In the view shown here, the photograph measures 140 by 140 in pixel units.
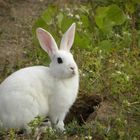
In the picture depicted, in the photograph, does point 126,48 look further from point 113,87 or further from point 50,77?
point 50,77

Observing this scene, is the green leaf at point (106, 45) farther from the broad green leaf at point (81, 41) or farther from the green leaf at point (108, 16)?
the broad green leaf at point (81, 41)

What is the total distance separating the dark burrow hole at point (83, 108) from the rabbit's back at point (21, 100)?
649mm

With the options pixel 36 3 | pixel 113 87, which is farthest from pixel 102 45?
pixel 36 3

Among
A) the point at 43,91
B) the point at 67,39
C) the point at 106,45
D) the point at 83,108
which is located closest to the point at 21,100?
the point at 43,91

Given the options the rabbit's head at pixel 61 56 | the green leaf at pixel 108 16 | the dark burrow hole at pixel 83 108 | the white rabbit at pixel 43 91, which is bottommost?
the dark burrow hole at pixel 83 108

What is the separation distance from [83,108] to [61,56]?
2.37ft

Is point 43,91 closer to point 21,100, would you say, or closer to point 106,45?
point 21,100

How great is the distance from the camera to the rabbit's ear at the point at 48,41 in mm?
6176

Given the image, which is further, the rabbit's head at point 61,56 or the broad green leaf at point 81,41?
the broad green leaf at point 81,41

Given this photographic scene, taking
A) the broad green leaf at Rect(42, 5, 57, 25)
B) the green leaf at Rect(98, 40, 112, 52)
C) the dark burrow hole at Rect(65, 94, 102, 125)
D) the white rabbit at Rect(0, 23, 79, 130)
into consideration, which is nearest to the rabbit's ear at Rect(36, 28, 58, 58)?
the white rabbit at Rect(0, 23, 79, 130)

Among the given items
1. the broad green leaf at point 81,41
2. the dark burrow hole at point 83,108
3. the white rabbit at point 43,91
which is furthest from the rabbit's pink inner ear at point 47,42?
the broad green leaf at point 81,41

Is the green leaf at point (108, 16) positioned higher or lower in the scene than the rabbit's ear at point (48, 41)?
higher

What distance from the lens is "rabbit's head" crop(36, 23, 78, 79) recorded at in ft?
19.6

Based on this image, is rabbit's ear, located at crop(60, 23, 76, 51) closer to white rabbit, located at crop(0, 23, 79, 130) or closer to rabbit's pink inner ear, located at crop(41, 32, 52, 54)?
white rabbit, located at crop(0, 23, 79, 130)
